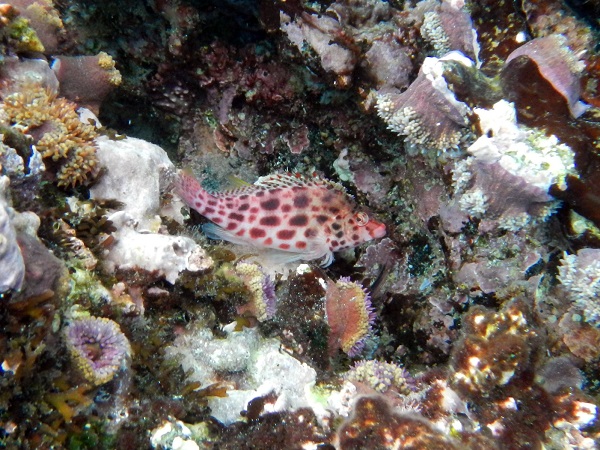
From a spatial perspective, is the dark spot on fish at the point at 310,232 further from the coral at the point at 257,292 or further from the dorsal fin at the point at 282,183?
the coral at the point at 257,292

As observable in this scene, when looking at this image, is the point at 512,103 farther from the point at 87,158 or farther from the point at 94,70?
the point at 94,70

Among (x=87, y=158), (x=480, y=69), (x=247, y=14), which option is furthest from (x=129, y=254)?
(x=480, y=69)

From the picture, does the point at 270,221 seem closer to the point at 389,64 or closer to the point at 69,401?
the point at 389,64

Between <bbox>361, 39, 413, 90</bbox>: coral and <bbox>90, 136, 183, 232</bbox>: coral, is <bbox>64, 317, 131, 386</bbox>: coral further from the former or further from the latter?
<bbox>361, 39, 413, 90</bbox>: coral

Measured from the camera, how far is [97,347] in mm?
2645

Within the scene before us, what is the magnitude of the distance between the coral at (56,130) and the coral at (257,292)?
1.47m

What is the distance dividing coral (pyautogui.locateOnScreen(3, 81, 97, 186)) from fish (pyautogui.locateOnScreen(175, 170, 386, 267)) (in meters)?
1.39

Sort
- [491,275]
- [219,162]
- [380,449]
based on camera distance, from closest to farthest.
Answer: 1. [380,449]
2. [491,275]
3. [219,162]

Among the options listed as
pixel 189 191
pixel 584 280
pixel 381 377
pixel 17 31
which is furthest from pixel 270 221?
pixel 584 280

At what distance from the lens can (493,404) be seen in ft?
9.45

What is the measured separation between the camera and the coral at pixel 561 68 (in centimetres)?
329

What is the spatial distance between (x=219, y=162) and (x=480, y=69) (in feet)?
10.5

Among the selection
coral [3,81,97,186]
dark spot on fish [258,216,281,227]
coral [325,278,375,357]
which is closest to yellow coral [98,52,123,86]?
coral [3,81,97,186]

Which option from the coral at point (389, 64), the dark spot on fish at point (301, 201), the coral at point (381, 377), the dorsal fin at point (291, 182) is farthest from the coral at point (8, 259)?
the coral at point (389, 64)
